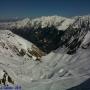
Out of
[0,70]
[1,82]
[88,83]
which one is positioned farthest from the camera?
[0,70]

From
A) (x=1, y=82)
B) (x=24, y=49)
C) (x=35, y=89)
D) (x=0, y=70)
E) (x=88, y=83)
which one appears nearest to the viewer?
(x=88, y=83)

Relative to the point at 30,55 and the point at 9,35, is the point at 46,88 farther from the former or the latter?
the point at 9,35

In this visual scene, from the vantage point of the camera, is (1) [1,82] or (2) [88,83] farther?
(1) [1,82]

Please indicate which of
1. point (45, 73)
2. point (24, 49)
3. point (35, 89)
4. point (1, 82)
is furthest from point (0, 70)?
point (24, 49)

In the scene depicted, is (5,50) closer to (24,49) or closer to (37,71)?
(24,49)

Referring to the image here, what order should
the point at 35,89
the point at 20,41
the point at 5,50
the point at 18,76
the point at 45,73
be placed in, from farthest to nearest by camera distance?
1. the point at 20,41
2. the point at 5,50
3. the point at 45,73
4. the point at 18,76
5. the point at 35,89

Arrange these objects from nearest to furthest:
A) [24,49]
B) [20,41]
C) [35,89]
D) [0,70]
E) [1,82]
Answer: [35,89]
[1,82]
[0,70]
[24,49]
[20,41]

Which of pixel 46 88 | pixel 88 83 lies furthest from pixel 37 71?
pixel 88 83

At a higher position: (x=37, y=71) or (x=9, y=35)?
(x=9, y=35)

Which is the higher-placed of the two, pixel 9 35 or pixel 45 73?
→ pixel 9 35
